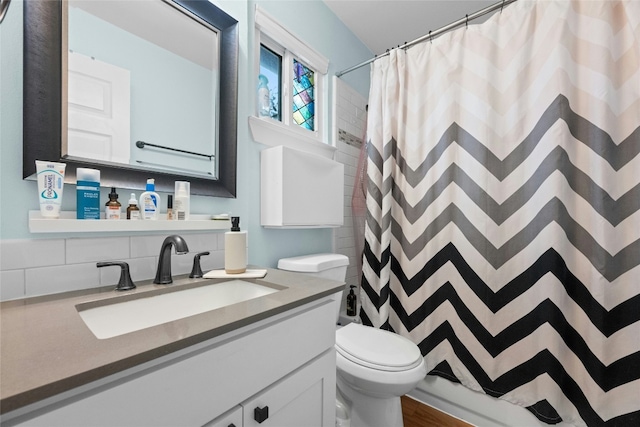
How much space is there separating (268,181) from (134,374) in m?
1.06

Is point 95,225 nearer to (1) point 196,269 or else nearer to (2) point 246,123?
(1) point 196,269

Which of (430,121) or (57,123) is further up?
(430,121)

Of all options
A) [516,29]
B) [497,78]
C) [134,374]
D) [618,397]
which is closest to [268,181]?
[134,374]

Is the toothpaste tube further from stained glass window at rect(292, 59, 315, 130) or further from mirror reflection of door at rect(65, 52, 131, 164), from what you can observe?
stained glass window at rect(292, 59, 315, 130)

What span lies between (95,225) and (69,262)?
14cm

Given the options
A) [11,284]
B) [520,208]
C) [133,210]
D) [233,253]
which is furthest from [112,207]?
[520,208]

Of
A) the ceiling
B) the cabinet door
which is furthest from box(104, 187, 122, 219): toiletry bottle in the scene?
the ceiling

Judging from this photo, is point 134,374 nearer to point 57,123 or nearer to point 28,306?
point 28,306

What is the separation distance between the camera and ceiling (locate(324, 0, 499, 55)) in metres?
1.86

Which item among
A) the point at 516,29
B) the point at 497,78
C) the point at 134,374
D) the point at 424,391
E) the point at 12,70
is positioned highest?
the point at 516,29

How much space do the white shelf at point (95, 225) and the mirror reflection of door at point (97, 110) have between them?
21 centimetres

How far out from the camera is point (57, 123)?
81cm

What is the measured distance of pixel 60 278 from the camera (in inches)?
31.9

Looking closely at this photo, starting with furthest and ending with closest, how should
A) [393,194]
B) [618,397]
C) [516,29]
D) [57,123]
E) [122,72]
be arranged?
1. [393,194]
2. [516,29]
3. [618,397]
4. [122,72]
5. [57,123]
